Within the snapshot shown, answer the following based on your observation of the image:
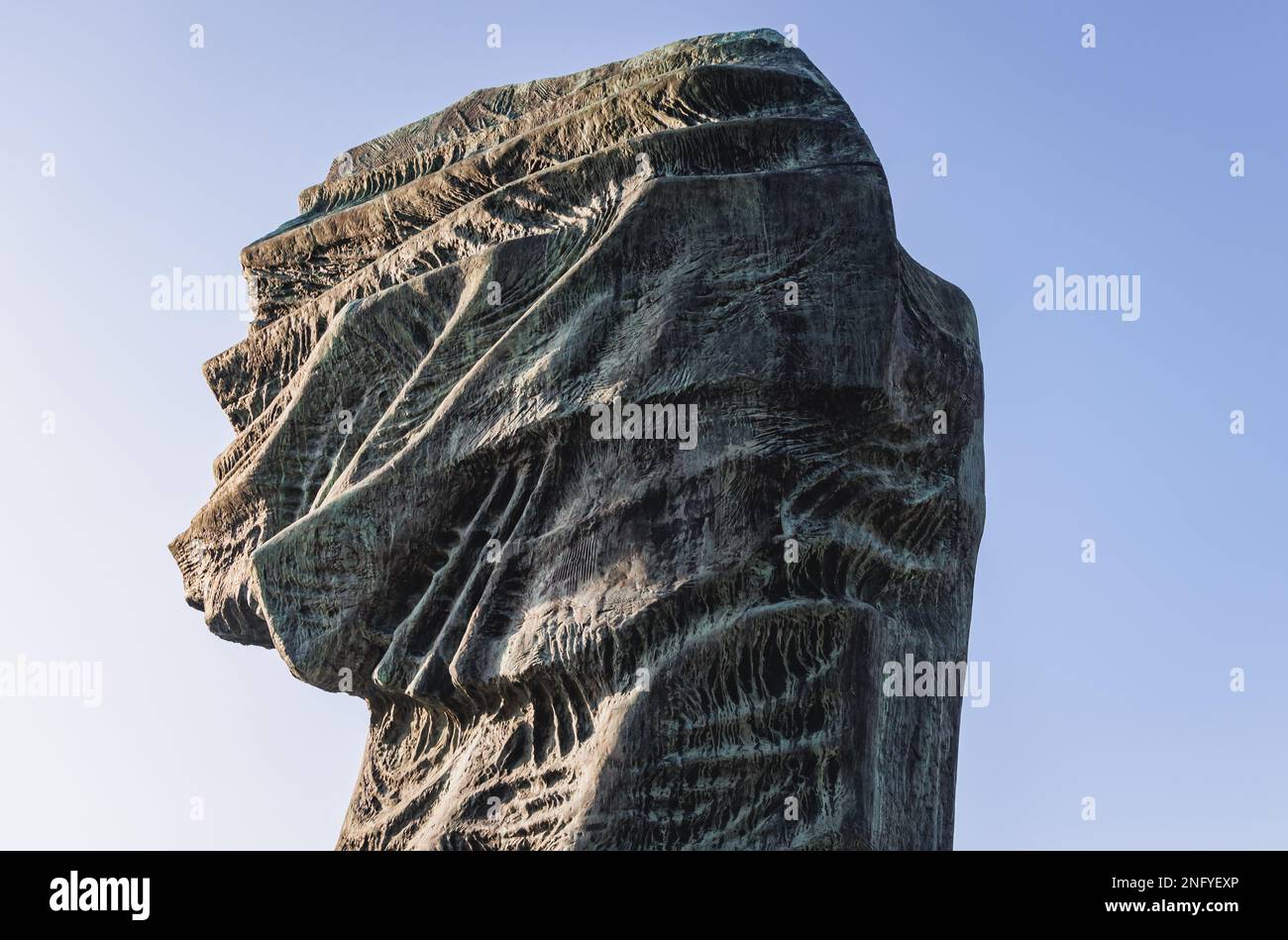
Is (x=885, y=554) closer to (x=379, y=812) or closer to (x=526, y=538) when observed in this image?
(x=526, y=538)

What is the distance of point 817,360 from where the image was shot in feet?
18.1

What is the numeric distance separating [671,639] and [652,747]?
31cm

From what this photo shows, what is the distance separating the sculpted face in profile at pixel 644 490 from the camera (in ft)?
17.5

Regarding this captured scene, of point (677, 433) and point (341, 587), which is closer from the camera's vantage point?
point (677, 433)

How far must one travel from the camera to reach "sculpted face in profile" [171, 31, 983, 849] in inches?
210

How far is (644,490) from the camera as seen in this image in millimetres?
5453

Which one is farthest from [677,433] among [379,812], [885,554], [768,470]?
[379,812]

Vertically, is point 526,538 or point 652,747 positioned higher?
point 526,538

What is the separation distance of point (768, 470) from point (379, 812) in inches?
67.4

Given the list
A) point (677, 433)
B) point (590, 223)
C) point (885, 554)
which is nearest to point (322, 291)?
point (590, 223)
